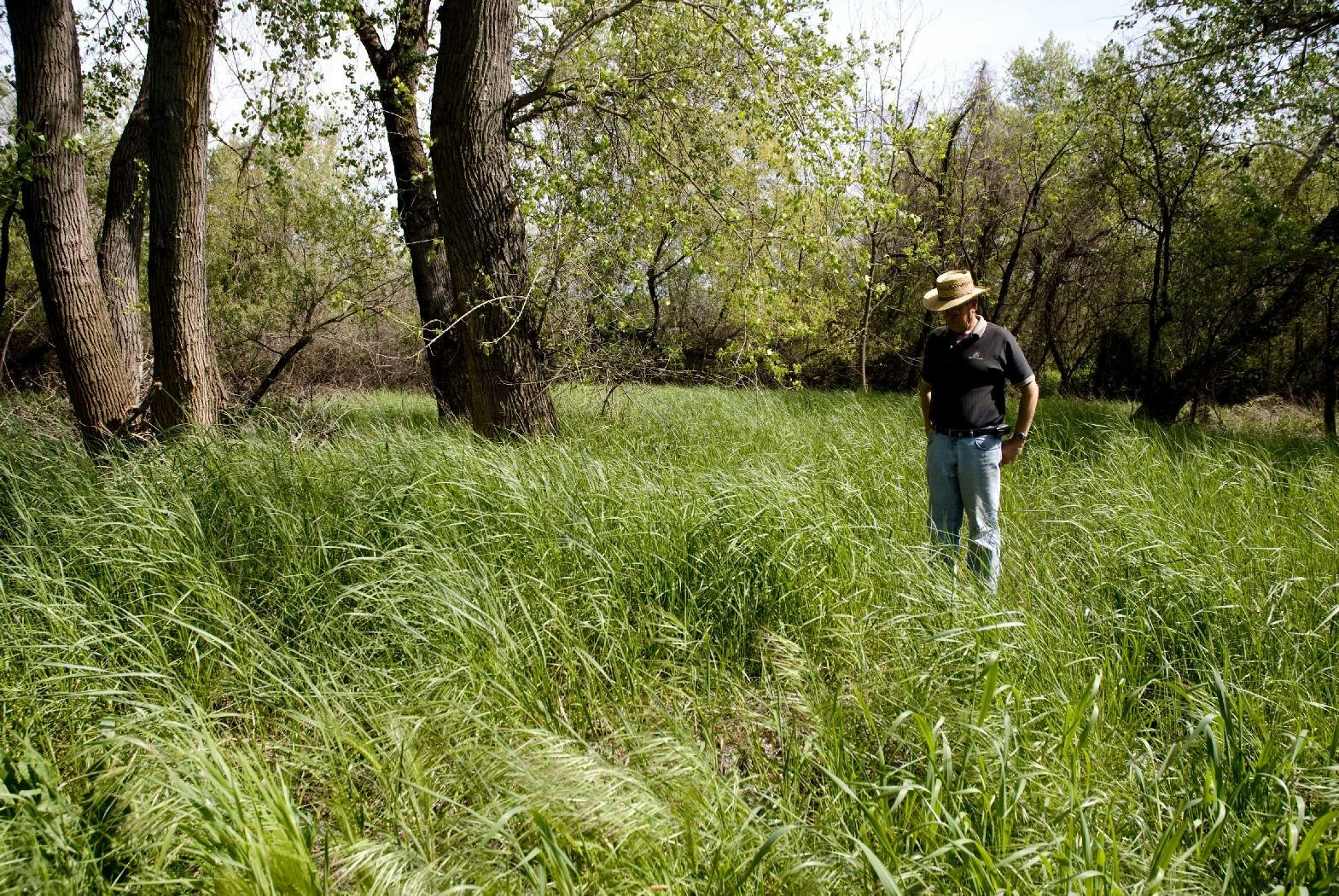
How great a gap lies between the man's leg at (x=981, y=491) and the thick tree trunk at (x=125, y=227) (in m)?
7.97

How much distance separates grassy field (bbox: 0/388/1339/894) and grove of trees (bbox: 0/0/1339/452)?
5.61 ft

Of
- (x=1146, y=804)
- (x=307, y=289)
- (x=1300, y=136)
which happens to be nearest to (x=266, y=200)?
(x=307, y=289)

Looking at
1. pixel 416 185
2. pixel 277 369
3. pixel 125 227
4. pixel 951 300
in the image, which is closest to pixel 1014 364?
pixel 951 300

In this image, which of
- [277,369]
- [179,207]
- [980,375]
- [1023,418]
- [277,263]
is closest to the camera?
[980,375]

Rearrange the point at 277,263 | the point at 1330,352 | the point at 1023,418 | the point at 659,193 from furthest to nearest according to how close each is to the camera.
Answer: the point at 277,263 < the point at 1330,352 < the point at 659,193 < the point at 1023,418

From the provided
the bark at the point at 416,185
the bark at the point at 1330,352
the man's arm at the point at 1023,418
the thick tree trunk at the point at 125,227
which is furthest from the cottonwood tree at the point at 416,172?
the bark at the point at 1330,352

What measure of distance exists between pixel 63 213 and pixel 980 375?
7.17 meters

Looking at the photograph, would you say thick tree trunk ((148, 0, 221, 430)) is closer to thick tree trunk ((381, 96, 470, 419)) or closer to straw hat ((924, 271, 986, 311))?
thick tree trunk ((381, 96, 470, 419))

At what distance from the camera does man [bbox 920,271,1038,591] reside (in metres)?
3.51

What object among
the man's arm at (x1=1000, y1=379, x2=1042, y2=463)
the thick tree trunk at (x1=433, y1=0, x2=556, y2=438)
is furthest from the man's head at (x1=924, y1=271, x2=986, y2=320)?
the thick tree trunk at (x1=433, y1=0, x2=556, y2=438)

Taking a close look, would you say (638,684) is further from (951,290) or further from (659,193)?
(659,193)

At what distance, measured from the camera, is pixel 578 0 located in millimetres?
6207

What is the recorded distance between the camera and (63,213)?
5.57m

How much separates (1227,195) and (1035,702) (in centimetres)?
1190
